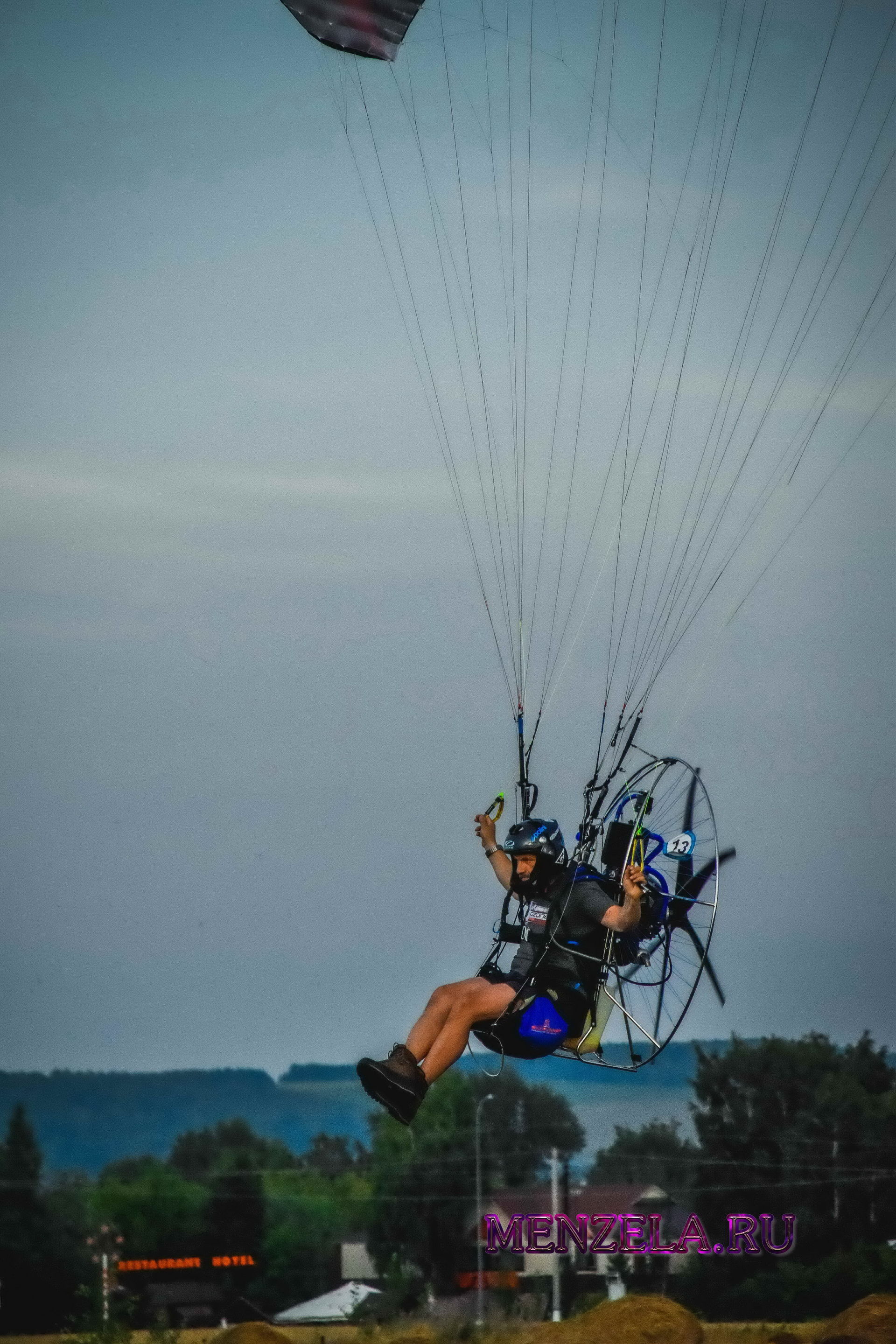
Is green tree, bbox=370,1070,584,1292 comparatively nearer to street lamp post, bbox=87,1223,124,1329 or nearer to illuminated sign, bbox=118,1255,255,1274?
illuminated sign, bbox=118,1255,255,1274

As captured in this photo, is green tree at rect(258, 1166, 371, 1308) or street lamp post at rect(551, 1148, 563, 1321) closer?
street lamp post at rect(551, 1148, 563, 1321)

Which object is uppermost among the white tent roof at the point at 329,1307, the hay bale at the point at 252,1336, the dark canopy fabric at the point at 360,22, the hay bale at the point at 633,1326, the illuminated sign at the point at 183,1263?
the dark canopy fabric at the point at 360,22

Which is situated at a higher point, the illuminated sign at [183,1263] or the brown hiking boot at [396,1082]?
the brown hiking boot at [396,1082]

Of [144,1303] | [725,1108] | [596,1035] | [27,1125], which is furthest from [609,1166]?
[596,1035]

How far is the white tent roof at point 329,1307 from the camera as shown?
4091 cm

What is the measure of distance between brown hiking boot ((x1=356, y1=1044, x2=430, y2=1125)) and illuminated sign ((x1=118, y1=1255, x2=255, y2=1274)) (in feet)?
115

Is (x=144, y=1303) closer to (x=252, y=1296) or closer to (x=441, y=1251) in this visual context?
(x=252, y=1296)

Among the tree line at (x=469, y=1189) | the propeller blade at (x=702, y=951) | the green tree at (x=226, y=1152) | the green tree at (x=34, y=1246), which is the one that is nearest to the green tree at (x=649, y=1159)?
the tree line at (x=469, y=1189)

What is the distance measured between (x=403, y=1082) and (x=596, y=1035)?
4.22ft

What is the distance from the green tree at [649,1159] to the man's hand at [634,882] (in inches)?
1479

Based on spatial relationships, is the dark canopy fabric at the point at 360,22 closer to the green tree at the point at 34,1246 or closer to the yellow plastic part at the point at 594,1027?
the yellow plastic part at the point at 594,1027

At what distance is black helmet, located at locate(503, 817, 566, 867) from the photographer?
11.7 metres

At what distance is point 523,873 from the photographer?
11734 mm

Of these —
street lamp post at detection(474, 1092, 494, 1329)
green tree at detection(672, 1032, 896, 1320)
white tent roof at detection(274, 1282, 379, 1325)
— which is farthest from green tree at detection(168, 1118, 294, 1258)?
green tree at detection(672, 1032, 896, 1320)
